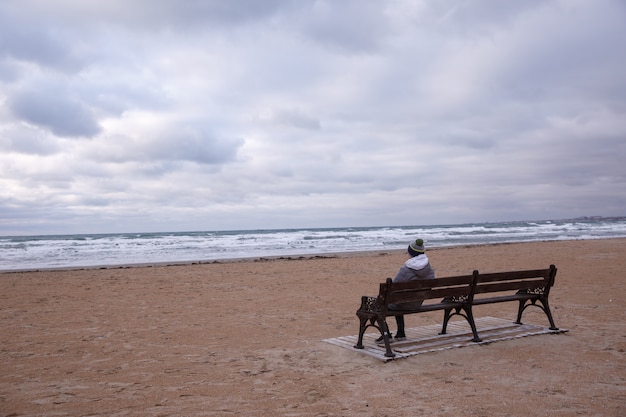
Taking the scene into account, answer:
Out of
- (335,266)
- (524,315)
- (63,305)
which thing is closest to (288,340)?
(524,315)

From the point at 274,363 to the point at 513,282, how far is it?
11.8ft

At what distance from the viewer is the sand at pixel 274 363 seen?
438 centimetres

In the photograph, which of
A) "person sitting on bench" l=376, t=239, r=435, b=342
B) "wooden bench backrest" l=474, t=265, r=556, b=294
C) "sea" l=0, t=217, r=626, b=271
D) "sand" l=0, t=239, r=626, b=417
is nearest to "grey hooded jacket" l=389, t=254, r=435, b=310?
"person sitting on bench" l=376, t=239, r=435, b=342

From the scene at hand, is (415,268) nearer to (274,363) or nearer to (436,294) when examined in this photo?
(436,294)

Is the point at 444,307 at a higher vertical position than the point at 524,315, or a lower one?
higher

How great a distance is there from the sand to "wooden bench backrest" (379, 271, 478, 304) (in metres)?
0.71

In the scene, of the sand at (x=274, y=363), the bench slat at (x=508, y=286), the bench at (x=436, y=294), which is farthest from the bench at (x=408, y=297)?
the sand at (x=274, y=363)

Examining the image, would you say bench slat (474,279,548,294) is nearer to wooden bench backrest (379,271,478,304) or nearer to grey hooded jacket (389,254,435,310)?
wooden bench backrest (379,271,478,304)

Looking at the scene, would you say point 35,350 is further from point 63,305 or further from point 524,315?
point 524,315

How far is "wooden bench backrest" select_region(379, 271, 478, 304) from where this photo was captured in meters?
5.65

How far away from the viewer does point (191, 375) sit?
5.41 meters

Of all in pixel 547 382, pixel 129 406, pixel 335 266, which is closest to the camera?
pixel 129 406

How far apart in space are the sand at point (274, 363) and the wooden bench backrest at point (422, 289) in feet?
2.32

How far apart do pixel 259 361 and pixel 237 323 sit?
257cm
